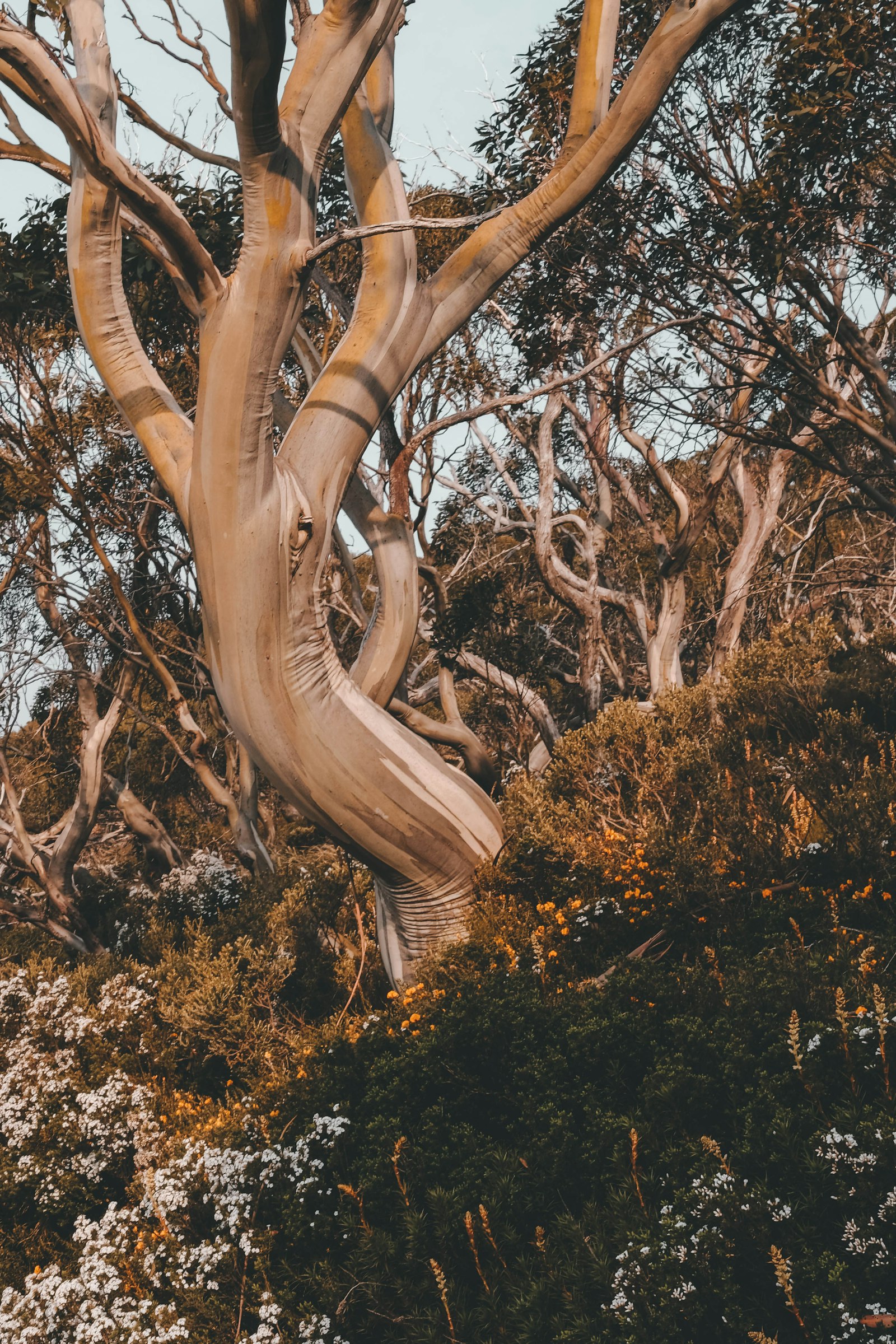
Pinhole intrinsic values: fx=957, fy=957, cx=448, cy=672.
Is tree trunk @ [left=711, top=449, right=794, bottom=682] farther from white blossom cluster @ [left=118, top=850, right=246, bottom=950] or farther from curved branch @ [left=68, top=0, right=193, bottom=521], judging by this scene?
curved branch @ [left=68, top=0, right=193, bottom=521]

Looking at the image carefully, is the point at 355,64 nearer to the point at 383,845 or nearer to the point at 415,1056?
the point at 383,845

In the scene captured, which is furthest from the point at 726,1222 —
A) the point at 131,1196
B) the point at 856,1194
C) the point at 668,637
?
the point at 668,637

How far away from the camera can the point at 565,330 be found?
36.3ft

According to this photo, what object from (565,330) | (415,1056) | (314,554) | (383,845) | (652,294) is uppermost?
(565,330)

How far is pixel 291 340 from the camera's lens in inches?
187

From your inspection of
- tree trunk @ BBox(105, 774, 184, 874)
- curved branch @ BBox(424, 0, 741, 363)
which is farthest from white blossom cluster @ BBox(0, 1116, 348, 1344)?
tree trunk @ BBox(105, 774, 184, 874)

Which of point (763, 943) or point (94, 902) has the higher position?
point (94, 902)

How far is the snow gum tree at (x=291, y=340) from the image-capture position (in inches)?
165

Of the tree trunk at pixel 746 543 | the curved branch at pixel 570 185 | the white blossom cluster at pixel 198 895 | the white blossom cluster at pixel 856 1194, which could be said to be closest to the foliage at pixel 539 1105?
the white blossom cluster at pixel 856 1194

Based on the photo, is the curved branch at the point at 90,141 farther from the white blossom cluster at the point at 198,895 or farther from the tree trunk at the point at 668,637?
the tree trunk at the point at 668,637

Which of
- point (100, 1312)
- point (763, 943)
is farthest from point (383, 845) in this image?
point (100, 1312)

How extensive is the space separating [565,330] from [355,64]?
7048 mm

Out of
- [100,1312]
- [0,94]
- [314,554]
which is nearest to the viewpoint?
[100,1312]

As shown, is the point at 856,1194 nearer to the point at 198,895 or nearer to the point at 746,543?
the point at 198,895
